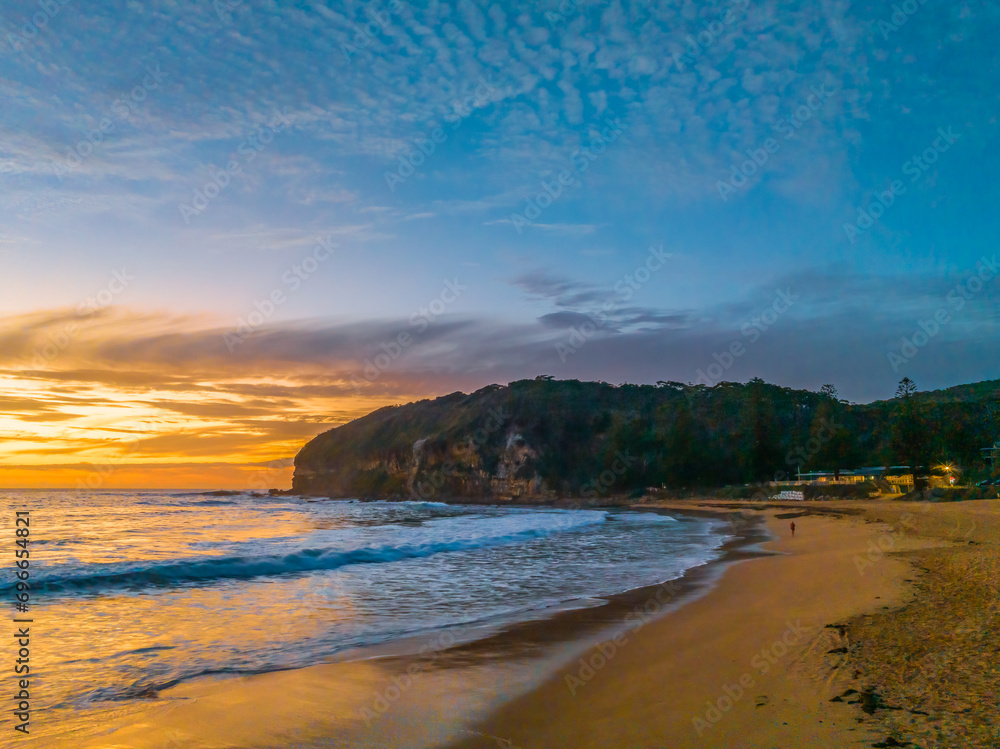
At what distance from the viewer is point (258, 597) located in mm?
13570

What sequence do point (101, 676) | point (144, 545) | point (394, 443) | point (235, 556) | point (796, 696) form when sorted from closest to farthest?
point (796, 696), point (101, 676), point (235, 556), point (144, 545), point (394, 443)

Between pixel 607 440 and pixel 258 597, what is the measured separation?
111m

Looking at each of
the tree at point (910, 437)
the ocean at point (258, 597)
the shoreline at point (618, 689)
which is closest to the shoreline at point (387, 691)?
the shoreline at point (618, 689)

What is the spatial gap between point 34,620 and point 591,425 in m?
122

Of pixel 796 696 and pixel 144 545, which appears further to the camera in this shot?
pixel 144 545

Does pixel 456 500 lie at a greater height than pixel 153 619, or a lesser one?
lesser

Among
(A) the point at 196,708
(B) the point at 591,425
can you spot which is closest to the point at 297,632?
(A) the point at 196,708

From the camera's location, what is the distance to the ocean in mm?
8016

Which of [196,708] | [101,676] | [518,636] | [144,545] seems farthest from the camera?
[144,545]

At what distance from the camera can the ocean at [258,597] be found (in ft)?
26.3

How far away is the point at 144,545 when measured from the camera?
24.2 m

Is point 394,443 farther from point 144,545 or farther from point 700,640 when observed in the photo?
point 700,640

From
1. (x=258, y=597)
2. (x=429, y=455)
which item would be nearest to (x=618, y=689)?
(x=258, y=597)

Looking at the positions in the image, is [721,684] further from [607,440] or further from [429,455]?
[429,455]
